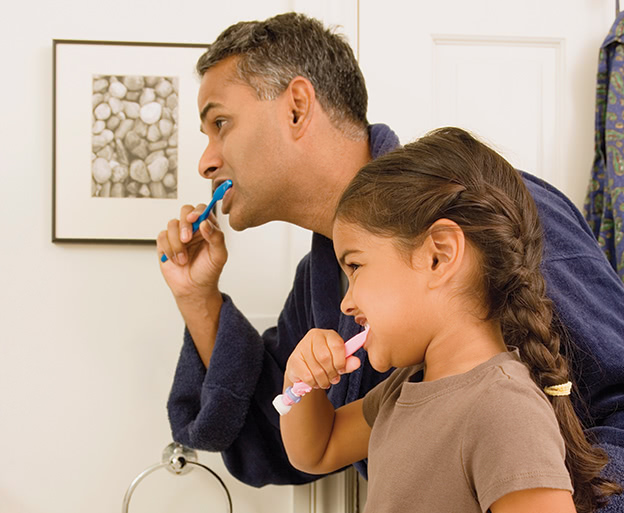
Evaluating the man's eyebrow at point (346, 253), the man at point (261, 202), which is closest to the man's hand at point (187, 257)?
the man at point (261, 202)

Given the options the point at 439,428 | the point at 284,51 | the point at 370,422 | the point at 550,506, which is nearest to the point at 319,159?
the point at 284,51

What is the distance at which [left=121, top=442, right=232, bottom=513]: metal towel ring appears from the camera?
4.50 ft

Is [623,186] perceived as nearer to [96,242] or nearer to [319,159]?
[319,159]

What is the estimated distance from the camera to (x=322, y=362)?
0.85m

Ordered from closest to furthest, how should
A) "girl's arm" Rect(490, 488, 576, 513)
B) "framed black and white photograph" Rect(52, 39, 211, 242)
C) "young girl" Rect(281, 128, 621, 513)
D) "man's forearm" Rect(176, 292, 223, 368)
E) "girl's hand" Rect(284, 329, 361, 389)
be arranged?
"girl's arm" Rect(490, 488, 576, 513) → "young girl" Rect(281, 128, 621, 513) → "girl's hand" Rect(284, 329, 361, 389) → "man's forearm" Rect(176, 292, 223, 368) → "framed black and white photograph" Rect(52, 39, 211, 242)

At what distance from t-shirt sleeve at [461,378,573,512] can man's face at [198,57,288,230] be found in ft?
2.12

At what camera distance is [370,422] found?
973 millimetres

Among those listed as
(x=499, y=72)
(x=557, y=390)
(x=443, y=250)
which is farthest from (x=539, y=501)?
(x=499, y=72)

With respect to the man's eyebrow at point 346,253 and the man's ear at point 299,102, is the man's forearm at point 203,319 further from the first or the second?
the man's eyebrow at point 346,253

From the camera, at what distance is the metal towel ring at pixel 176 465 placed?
1.37 metres

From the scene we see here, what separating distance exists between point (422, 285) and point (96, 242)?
0.89 metres

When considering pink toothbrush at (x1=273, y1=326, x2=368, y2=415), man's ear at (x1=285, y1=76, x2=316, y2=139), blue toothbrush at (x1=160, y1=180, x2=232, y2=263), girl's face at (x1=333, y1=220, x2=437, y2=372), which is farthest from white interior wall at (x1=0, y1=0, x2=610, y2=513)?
girl's face at (x1=333, y1=220, x2=437, y2=372)

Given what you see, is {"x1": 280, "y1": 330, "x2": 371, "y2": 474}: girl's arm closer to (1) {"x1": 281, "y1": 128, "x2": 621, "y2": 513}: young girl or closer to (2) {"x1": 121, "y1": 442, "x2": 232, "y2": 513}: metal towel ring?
(1) {"x1": 281, "y1": 128, "x2": 621, "y2": 513}: young girl

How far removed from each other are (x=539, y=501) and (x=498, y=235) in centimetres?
28
